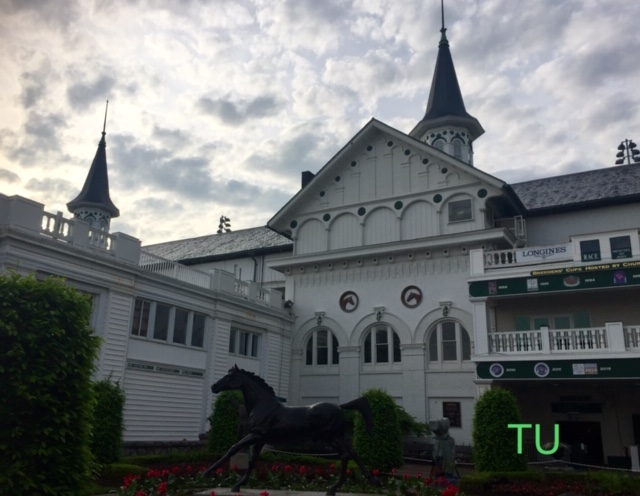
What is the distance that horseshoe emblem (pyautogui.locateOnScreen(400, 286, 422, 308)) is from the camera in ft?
109

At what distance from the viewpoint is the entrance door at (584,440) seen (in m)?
28.5

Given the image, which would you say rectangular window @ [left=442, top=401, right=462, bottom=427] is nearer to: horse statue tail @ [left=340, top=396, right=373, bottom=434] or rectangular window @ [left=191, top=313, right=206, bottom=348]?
rectangular window @ [left=191, top=313, right=206, bottom=348]

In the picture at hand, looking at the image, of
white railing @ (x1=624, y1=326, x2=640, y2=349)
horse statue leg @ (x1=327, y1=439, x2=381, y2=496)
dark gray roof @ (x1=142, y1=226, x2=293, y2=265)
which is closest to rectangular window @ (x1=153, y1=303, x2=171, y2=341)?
dark gray roof @ (x1=142, y1=226, x2=293, y2=265)

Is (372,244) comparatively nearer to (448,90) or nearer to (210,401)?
(210,401)

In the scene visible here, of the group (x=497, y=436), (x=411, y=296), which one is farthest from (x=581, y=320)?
(x=497, y=436)

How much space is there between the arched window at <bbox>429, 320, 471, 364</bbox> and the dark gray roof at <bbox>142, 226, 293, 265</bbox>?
12.8 metres

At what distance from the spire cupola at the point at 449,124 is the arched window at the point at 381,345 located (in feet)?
50.0

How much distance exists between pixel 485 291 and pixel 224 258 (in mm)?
21925

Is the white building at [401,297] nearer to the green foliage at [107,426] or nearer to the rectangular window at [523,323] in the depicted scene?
the rectangular window at [523,323]

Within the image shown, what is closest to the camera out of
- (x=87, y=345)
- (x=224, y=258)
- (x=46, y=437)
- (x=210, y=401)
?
(x=46, y=437)

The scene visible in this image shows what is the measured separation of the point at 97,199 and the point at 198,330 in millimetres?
23835

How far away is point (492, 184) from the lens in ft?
106

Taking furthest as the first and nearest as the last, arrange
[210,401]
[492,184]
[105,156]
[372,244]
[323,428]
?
1. [105,156]
2. [372,244]
3. [492,184]
4. [210,401]
5. [323,428]

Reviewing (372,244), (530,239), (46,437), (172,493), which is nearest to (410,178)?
(372,244)
